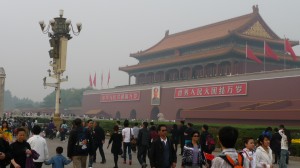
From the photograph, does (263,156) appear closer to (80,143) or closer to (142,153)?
(80,143)

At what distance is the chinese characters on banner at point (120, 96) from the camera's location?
43341 millimetres

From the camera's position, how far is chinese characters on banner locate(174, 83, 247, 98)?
1204 inches

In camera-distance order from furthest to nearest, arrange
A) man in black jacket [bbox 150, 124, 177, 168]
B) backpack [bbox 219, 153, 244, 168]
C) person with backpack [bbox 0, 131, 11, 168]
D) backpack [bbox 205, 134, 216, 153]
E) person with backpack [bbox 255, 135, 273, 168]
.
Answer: backpack [bbox 205, 134, 216, 153] → man in black jacket [bbox 150, 124, 177, 168] → person with backpack [bbox 255, 135, 273, 168] → person with backpack [bbox 0, 131, 11, 168] → backpack [bbox 219, 153, 244, 168]

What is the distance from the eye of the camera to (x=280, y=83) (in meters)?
27.7

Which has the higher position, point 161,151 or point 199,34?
point 199,34

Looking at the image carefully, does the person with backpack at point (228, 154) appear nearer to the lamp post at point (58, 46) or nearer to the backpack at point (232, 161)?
the backpack at point (232, 161)

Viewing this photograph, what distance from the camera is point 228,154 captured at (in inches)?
143

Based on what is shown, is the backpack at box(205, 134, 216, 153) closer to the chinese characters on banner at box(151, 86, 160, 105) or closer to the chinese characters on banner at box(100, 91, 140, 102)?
the chinese characters on banner at box(151, 86, 160, 105)

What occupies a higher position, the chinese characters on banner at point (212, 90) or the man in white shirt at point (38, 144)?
the chinese characters on banner at point (212, 90)

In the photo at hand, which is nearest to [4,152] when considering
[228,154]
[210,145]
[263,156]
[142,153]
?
[228,154]

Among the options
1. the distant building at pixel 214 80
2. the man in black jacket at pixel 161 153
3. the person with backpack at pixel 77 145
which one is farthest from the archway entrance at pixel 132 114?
the man in black jacket at pixel 161 153

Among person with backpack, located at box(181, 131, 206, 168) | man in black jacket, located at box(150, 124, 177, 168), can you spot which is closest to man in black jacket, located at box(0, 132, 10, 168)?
man in black jacket, located at box(150, 124, 177, 168)

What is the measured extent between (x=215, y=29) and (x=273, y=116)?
749 inches

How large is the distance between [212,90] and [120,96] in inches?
596
